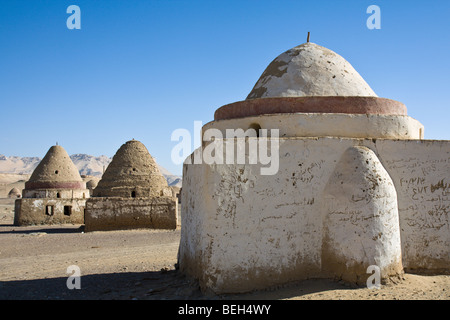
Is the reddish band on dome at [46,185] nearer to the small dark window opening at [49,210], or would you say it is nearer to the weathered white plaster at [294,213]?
the small dark window opening at [49,210]

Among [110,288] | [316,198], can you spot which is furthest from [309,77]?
[110,288]

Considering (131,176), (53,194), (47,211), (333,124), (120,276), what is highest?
(333,124)

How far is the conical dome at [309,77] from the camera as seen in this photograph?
22.0ft

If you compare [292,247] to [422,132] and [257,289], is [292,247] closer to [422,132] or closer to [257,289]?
[257,289]

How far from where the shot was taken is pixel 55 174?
17.7m

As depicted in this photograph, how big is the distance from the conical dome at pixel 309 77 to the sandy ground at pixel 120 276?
10.4 ft

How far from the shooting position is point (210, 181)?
4.90 meters

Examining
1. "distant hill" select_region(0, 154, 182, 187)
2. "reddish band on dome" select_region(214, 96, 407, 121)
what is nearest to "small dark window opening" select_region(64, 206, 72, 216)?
"reddish band on dome" select_region(214, 96, 407, 121)

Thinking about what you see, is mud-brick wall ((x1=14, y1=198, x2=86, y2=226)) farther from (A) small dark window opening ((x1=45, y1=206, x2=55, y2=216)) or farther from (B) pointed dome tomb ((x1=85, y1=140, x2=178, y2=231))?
(B) pointed dome tomb ((x1=85, y1=140, x2=178, y2=231))

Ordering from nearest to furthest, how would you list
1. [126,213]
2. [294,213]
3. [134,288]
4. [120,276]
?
[294,213] → [134,288] → [120,276] → [126,213]

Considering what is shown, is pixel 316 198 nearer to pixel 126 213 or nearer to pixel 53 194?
pixel 126 213

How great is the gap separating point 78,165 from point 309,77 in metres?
128
